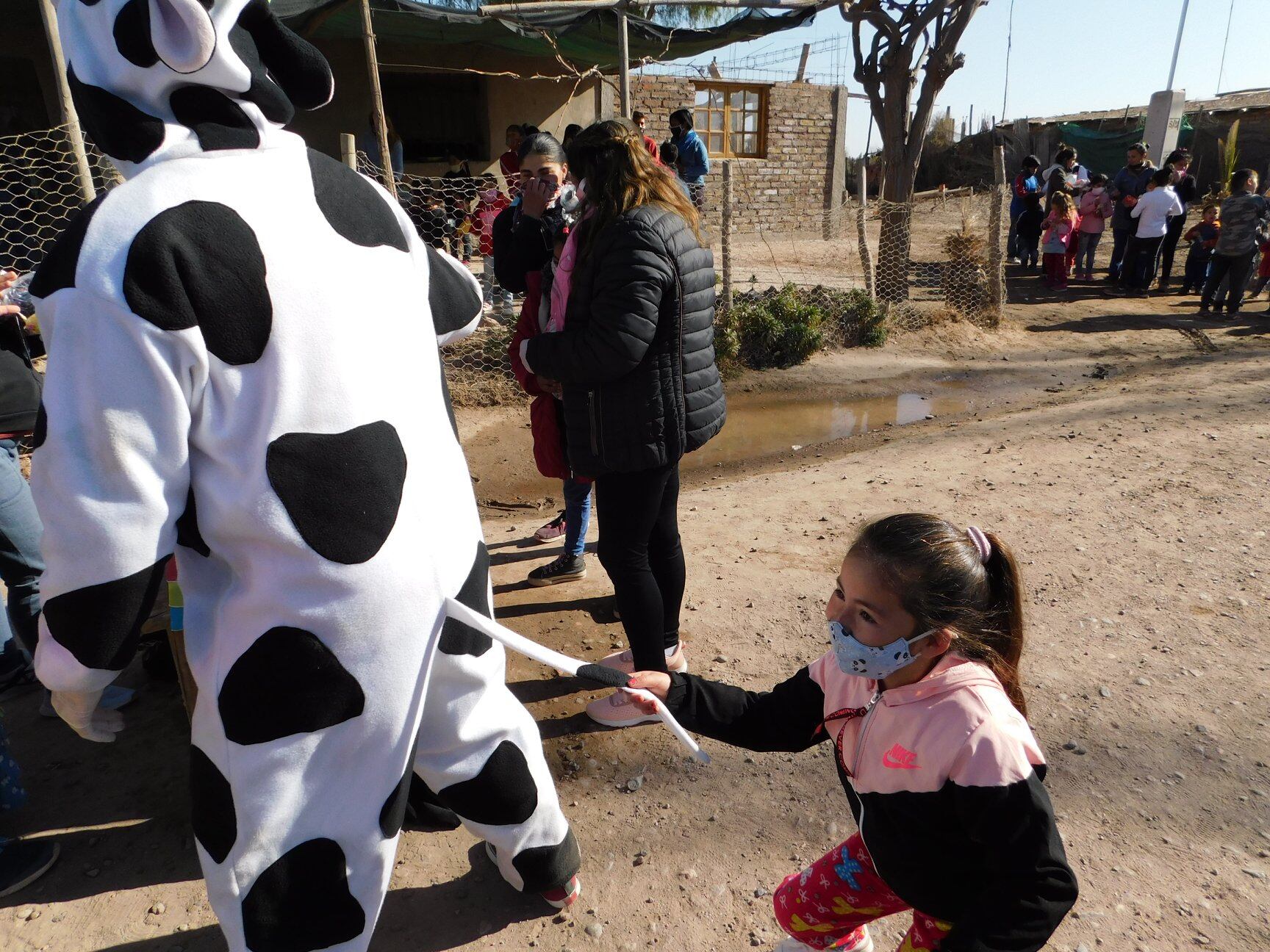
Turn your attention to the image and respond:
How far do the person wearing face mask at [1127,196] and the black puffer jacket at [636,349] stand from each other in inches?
424

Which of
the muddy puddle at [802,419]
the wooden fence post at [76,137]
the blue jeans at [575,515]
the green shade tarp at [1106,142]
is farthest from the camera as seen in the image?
the green shade tarp at [1106,142]

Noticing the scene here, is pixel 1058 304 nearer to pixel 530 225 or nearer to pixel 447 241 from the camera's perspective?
pixel 447 241

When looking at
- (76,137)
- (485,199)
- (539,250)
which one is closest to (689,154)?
(485,199)

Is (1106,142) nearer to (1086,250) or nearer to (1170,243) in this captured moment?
(1086,250)

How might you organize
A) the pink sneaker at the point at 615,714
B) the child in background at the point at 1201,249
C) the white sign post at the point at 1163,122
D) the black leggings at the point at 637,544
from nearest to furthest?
the black leggings at the point at 637,544, the pink sneaker at the point at 615,714, the child in background at the point at 1201,249, the white sign post at the point at 1163,122

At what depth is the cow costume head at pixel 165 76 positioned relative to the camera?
1.18m

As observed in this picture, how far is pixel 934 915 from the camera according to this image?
4.68 feet

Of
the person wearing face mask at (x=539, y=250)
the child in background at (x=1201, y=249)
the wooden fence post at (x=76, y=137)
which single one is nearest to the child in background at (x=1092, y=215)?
the child in background at (x=1201, y=249)

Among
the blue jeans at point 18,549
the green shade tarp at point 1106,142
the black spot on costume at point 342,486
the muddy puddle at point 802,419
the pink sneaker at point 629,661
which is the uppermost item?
the green shade tarp at point 1106,142

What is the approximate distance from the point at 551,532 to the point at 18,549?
2.05 meters

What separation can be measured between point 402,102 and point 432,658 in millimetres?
11507

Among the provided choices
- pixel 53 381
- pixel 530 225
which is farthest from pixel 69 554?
pixel 530 225

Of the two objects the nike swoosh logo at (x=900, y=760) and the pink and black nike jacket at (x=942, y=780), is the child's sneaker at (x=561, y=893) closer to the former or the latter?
the pink and black nike jacket at (x=942, y=780)

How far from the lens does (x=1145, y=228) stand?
414 inches
